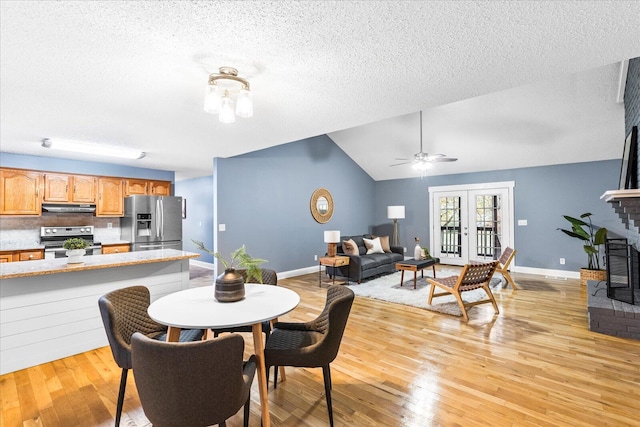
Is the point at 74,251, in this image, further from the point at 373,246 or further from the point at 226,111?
the point at 373,246

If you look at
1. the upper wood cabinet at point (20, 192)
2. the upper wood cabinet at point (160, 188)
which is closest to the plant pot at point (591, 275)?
the upper wood cabinet at point (160, 188)

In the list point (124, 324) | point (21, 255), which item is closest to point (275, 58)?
point (124, 324)

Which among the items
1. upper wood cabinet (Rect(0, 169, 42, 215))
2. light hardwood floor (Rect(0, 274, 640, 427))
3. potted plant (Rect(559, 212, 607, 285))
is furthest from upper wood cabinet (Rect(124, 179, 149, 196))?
potted plant (Rect(559, 212, 607, 285))

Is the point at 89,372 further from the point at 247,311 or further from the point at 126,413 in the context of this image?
the point at 247,311

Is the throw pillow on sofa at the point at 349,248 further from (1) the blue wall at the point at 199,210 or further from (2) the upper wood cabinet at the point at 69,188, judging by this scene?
(2) the upper wood cabinet at the point at 69,188

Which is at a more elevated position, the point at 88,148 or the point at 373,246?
the point at 88,148

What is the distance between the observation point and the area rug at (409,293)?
4184mm

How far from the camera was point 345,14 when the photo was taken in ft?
4.82

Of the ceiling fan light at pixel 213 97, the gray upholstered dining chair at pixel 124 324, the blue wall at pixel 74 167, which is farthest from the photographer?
the blue wall at pixel 74 167

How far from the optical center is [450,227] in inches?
294

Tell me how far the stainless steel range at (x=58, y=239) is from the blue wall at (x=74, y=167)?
95 centimetres

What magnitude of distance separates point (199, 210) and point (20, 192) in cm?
371

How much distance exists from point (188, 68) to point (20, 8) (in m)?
0.81

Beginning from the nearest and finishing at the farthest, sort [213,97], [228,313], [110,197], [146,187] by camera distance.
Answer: [228,313]
[213,97]
[110,197]
[146,187]
